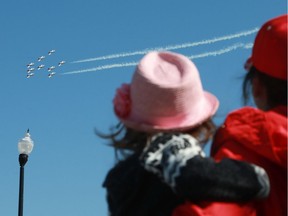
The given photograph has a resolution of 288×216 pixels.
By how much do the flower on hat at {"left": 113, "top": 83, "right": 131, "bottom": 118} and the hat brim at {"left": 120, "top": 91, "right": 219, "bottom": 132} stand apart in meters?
0.05

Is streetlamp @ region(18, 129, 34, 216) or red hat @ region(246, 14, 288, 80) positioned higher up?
red hat @ region(246, 14, 288, 80)

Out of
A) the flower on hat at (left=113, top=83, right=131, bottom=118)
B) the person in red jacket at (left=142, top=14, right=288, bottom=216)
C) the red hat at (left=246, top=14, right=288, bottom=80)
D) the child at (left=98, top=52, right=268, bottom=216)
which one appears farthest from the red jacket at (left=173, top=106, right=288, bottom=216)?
the flower on hat at (left=113, top=83, right=131, bottom=118)

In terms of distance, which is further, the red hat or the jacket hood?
the red hat

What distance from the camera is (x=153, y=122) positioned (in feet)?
13.8

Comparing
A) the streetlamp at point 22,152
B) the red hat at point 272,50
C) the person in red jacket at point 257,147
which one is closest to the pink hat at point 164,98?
the person in red jacket at point 257,147

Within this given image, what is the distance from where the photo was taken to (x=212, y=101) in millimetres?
4414

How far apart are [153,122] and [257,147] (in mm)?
704

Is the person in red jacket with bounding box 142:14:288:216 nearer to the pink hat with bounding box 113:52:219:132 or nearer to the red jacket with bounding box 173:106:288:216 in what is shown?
the red jacket with bounding box 173:106:288:216

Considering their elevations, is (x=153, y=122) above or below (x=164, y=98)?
below

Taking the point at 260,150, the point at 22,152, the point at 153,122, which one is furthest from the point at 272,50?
Answer: the point at 22,152

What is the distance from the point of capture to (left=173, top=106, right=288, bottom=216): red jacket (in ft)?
12.3

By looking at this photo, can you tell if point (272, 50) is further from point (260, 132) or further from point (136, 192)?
point (136, 192)

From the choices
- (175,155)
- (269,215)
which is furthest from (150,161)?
(269,215)

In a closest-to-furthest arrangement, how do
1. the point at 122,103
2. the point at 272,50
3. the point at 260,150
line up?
the point at 260,150 < the point at 272,50 < the point at 122,103
